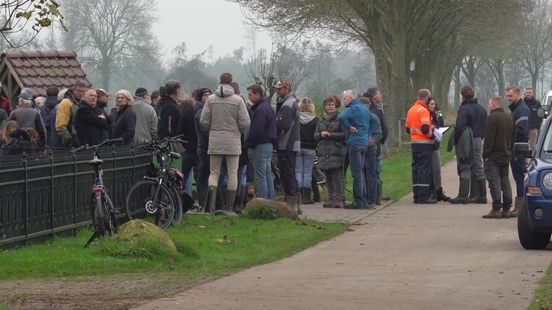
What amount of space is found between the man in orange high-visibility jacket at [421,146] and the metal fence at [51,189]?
6.91 m

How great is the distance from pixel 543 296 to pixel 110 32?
9851 centimetres

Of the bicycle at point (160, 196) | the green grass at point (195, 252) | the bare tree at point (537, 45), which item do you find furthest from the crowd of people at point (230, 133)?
the bare tree at point (537, 45)

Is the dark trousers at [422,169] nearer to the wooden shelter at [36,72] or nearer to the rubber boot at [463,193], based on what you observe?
the rubber boot at [463,193]

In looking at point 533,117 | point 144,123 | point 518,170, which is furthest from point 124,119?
point 533,117

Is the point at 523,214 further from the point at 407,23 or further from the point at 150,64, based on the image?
the point at 150,64

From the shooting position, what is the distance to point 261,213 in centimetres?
1791

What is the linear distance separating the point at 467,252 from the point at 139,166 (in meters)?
4.97

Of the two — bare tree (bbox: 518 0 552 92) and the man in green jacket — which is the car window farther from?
bare tree (bbox: 518 0 552 92)

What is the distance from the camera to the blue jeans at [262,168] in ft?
61.9

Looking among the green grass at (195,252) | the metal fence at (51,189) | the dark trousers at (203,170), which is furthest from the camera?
the dark trousers at (203,170)

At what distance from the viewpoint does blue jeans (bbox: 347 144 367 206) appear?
21.0 metres

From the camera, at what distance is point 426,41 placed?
5819 cm

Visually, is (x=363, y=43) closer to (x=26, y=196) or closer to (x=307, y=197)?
(x=307, y=197)

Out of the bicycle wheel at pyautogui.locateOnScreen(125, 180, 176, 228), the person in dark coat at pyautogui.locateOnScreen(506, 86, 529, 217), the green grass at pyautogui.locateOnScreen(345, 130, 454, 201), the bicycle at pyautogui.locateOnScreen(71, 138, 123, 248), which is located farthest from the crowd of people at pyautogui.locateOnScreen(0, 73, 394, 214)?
the bicycle at pyautogui.locateOnScreen(71, 138, 123, 248)
